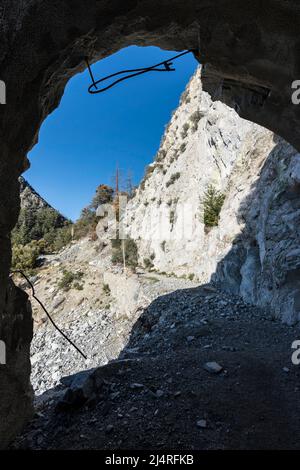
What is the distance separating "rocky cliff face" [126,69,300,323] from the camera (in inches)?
301

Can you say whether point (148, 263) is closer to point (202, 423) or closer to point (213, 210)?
point (213, 210)

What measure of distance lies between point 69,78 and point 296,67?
2562mm

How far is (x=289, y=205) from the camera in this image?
7.89m

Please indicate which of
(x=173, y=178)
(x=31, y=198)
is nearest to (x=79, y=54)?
(x=173, y=178)

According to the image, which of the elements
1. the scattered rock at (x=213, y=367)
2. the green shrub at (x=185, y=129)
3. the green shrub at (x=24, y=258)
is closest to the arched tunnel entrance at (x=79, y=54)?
the scattered rock at (x=213, y=367)

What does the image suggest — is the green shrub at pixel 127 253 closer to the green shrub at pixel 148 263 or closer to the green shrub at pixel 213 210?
the green shrub at pixel 148 263

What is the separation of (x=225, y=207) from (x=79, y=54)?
44.4ft

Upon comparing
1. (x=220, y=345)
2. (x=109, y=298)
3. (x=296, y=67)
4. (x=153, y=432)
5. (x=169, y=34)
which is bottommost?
(x=153, y=432)

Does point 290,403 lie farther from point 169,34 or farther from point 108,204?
point 108,204

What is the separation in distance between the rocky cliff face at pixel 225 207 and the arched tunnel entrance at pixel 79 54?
517 centimetres

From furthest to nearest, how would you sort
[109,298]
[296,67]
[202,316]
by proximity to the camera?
[109,298], [202,316], [296,67]

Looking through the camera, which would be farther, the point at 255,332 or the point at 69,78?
the point at 255,332

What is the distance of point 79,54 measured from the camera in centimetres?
277
